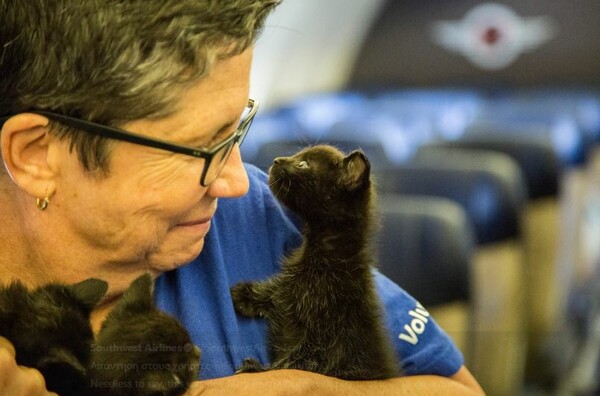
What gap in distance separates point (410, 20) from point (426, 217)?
6660 mm

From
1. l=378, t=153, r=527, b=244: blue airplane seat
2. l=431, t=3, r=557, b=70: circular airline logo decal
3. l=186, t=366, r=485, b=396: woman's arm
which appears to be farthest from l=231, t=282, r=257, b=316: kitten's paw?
l=431, t=3, r=557, b=70: circular airline logo decal

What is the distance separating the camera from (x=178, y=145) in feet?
3.20

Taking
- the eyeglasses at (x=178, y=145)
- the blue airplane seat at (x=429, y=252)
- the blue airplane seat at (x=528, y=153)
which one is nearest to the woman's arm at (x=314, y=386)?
the eyeglasses at (x=178, y=145)

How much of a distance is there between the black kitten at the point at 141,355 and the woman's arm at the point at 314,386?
55 mm

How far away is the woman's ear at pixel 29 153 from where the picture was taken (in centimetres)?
95

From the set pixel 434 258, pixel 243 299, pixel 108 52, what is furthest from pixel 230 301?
pixel 434 258

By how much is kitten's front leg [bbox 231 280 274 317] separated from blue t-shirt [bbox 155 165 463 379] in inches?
0.4

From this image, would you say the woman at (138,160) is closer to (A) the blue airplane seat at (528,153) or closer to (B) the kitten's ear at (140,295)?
(B) the kitten's ear at (140,295)

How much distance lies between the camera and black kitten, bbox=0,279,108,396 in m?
0.85

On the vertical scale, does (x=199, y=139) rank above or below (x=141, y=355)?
above

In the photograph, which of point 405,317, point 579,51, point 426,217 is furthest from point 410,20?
point 405,317

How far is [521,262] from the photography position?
2.99 metres

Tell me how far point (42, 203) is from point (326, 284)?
370 mm

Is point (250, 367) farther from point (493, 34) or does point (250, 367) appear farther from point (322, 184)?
point (493, 34)
